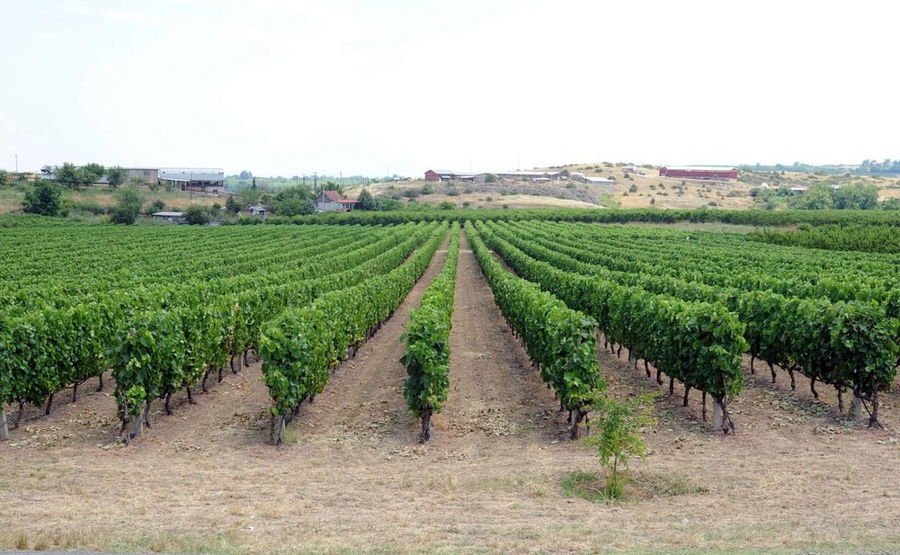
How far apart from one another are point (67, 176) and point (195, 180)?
98.7ft

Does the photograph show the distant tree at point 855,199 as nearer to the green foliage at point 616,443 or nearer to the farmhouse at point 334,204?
the farmhouse at point 334,204

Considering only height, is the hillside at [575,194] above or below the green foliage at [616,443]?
above

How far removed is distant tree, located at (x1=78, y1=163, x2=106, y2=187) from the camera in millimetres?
140288

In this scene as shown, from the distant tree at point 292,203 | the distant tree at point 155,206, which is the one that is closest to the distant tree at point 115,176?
the distant tree at point 155,206

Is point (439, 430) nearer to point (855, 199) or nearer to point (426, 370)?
point (426, 370)

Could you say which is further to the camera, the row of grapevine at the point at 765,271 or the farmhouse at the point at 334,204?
the farmhouse at the point at 334,204

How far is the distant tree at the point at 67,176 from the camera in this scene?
445ft

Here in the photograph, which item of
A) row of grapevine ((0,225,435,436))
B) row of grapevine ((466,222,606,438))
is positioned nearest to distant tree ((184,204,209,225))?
row of grapevine ((0,225,435,436))

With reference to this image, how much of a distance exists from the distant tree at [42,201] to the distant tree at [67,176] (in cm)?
2838

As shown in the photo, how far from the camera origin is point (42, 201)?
107 m

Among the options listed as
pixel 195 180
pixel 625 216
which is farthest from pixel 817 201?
pixel 195 180

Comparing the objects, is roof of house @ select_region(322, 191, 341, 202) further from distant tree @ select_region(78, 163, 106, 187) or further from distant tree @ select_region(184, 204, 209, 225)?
distant tree @ select_region(78, 163, 106, 187)

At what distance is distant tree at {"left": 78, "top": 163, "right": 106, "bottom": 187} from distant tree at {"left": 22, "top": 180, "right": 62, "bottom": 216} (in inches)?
1273

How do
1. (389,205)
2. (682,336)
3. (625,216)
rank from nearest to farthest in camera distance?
(682,336), (625,216), (389,205)
